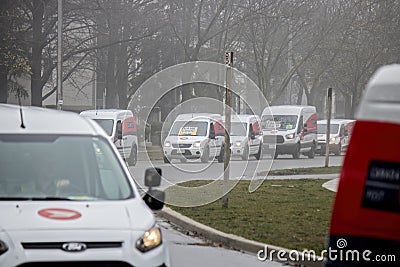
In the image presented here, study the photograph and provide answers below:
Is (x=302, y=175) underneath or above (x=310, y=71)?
underneath

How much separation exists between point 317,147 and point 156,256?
139 feet

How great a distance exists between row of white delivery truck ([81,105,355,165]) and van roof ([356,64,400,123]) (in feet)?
85.2

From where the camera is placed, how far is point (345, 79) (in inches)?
2274

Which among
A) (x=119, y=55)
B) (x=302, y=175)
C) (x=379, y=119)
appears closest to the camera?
(x=379, y=119)

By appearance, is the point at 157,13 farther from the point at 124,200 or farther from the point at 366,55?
the point at 124,200

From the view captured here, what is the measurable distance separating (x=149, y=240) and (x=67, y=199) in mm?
942

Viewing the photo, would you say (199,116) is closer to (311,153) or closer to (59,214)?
(311,153)

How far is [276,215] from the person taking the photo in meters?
15.4

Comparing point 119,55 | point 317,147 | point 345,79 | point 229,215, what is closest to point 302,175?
point 229,215

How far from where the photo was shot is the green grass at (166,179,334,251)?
12.6 meters

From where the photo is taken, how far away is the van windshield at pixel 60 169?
809 cm

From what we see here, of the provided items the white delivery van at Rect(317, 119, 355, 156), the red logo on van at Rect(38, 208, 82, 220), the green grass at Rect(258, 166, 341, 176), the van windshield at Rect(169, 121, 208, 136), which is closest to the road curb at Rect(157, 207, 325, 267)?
the red logo on van at Rect(38, 208, 82, 220)

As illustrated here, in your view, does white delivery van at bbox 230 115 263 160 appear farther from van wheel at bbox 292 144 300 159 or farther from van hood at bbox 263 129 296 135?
van wheel at bbox 292 144 300 159

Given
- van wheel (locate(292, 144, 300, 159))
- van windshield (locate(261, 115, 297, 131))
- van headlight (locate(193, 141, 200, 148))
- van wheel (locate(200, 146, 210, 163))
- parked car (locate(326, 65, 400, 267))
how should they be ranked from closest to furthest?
parked car (locate(326, 65, 400, 267)), van headlight (locate(193, 141, 200, 148)), van wheel (locate(200, 146, 210, 163)), van windshield (locate(261, 115, 297, 131)), van wheel (locate(292, 144, 300, 159))
